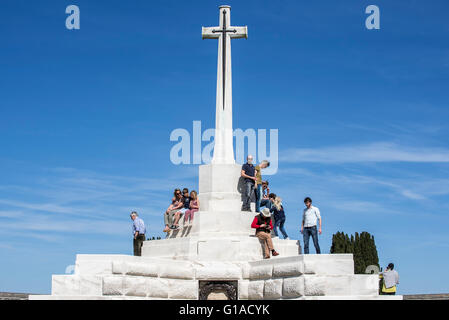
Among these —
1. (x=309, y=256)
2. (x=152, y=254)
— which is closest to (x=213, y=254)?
(x=152, y=254)

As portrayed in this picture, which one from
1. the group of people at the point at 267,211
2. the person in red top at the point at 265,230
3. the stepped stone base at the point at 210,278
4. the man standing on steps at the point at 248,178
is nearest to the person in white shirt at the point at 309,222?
the group of people at the point at 267,211

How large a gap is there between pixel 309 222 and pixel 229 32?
7.30 metres

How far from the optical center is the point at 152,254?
20.9m

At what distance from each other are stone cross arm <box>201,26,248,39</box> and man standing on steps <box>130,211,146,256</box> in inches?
254

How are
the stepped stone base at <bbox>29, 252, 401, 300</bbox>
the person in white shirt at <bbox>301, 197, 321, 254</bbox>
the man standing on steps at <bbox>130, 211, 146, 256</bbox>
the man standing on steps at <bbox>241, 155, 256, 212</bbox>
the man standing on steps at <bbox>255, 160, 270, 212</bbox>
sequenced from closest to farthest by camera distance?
the stepped stone base at <bbox>29, 252, 401, 300</bbox> → the person in white shirt at <bbox>301, 197, 321, 254</bbox> → the man standing on steps at <bbox>130, 211, 146, 256</bbox> → the man standing on steps at <bbox>241, 155, 256, 212</bbox> → the man standing on steps at <bbox>255, 160, 270, 212</bbox>

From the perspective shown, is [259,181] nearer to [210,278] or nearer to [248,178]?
[248,178]

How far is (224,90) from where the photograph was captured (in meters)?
22.3

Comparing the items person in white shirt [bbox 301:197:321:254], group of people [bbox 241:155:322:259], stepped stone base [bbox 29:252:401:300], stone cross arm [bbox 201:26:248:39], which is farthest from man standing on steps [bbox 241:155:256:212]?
stone cross arm [bbox 201:26:248:39]

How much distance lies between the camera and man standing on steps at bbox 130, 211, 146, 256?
20.9 metres

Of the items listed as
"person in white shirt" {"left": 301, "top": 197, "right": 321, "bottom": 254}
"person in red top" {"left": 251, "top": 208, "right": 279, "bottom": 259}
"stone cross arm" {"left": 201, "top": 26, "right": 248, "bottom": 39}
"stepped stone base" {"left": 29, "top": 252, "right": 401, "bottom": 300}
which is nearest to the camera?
"stepped stone base" {"left": 29, "top": 252, "right": 401, "bottom": 300}

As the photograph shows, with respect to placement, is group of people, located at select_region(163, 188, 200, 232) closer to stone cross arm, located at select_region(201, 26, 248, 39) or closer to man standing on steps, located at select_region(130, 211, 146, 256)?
man standing on steps, located at select_region(130, 211, 146, 256)

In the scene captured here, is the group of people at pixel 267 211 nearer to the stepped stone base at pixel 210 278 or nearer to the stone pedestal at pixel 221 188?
the stone pedestal at pixel 221 188

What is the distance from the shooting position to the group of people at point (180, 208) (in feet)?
70.2

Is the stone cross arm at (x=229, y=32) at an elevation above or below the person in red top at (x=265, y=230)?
above
